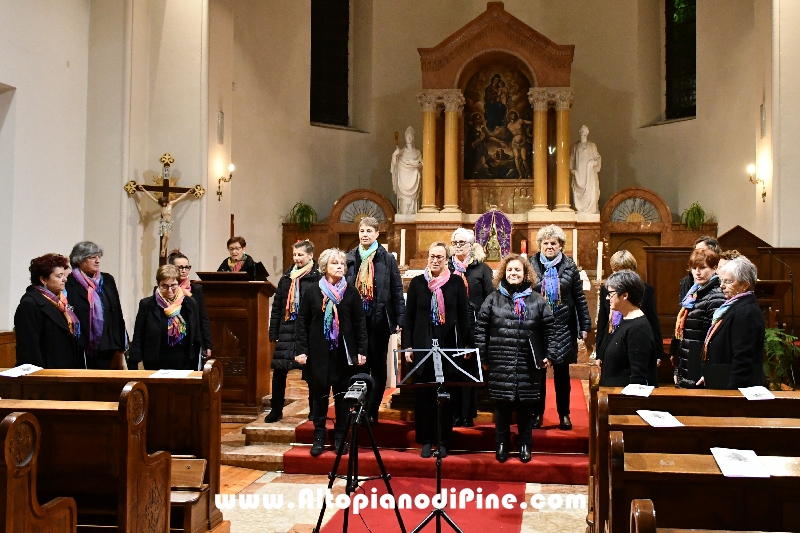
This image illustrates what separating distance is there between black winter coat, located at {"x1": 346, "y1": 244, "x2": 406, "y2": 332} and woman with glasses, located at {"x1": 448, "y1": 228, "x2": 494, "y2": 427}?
43cm

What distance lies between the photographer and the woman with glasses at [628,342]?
4410 mm

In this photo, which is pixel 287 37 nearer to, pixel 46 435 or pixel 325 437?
pixel 325 437

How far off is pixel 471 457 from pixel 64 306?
112 inches

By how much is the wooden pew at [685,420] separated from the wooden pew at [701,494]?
0.32m

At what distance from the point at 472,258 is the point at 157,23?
5384 mm

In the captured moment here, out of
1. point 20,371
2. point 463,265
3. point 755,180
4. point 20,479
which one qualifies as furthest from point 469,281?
point 755,180

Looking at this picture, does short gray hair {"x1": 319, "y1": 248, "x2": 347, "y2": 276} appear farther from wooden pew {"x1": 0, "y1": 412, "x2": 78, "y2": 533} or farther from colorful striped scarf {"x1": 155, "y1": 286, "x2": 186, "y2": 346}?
wooden pew {"x1": 0, "y1": 412, "x2": 78, "y2": 533}

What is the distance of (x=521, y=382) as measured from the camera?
5340 millimetres

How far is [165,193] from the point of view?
9070 millimetres

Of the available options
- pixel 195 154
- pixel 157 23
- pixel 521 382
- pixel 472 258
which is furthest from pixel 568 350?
pixel 157 23

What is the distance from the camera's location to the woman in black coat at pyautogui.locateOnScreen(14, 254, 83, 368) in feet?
15.6

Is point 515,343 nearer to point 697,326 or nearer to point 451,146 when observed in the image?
point 697,326

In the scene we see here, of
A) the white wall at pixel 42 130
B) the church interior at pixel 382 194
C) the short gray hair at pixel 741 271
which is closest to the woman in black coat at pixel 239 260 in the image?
the church interior at pixel 382 194

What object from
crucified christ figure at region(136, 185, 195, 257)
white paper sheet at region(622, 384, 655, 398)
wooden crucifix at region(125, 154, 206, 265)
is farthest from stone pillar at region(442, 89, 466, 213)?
white paper sheet at region(622, 384, 655, 398)
